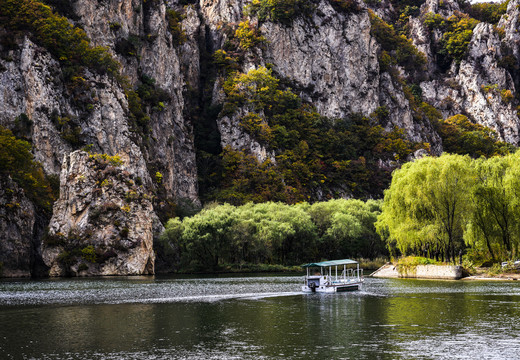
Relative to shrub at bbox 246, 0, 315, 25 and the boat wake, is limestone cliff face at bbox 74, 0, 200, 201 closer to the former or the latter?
shrub at bbox 246, 0, 315, 25

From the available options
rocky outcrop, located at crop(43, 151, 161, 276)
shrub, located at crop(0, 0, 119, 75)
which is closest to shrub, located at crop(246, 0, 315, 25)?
shrub, located at crop(0, 0, 119, 75)

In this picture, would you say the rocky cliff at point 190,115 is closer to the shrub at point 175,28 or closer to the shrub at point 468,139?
the shrub at point 175,28

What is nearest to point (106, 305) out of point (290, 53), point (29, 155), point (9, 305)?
point (9, 305)

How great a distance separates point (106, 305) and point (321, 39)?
150 meters

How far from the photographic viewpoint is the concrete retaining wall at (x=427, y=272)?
73.4 meters

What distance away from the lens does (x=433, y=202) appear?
2972 inches

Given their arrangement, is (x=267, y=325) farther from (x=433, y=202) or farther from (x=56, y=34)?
(x=56, y=34)

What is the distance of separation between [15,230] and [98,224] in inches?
542

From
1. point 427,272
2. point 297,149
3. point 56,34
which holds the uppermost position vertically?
point 56,34

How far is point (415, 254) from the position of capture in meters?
90.7

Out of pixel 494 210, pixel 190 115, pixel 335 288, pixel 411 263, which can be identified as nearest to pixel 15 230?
pixel 335 288

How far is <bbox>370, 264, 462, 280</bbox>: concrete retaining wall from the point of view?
73.4 meters

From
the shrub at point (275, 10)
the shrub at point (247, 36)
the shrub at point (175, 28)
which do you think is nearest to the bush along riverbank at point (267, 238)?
the shrub at point (175, 28)

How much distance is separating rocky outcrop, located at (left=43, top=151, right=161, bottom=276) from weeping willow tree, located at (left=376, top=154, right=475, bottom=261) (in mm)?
47612
